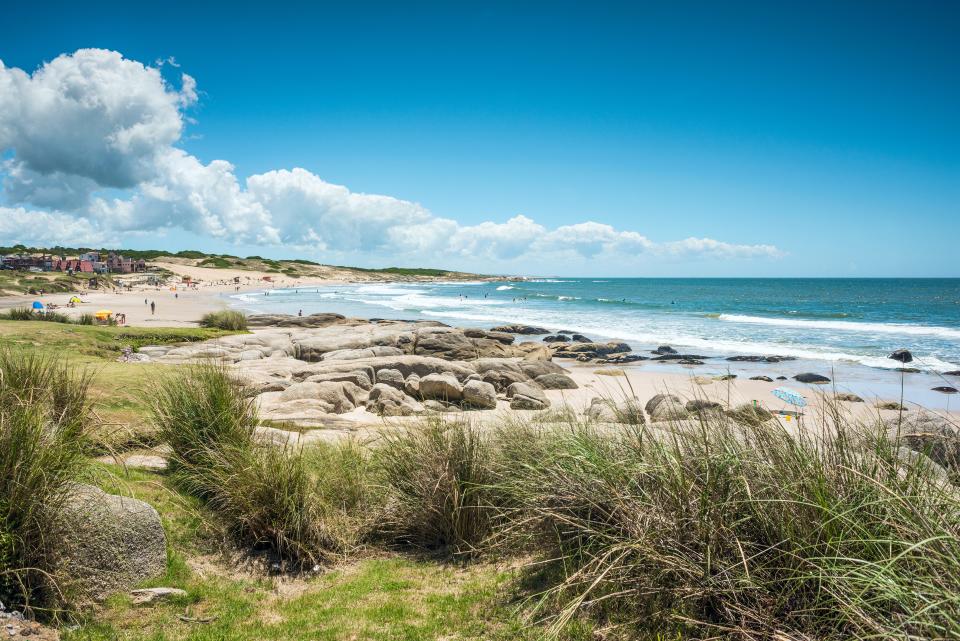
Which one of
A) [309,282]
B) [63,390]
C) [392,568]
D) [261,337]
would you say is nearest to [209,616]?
[392,568]

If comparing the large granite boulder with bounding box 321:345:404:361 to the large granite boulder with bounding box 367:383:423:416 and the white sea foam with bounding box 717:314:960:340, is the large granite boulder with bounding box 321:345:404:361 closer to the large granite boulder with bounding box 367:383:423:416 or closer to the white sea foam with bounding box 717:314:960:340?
the large granite boulder with bounding box 367:383:423:416

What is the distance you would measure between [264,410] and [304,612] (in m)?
7.91

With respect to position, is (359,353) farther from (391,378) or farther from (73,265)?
(73,265)

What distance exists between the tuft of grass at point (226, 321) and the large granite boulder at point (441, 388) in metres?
19.0

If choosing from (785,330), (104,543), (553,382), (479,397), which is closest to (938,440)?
(104,543)

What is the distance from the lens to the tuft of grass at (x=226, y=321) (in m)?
31.2

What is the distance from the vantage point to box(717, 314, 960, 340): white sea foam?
3847 cm

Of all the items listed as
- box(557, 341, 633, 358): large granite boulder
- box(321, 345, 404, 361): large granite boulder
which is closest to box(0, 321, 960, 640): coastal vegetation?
box(321, 345, 404, 361): large granite boulder

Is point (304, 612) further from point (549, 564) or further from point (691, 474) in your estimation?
point (691, 474)

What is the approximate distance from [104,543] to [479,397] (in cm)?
1215

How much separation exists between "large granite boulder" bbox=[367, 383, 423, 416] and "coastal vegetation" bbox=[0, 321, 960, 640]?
22.0ft

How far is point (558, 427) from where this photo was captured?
20.7 ft

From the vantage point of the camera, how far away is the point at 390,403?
15.0 m

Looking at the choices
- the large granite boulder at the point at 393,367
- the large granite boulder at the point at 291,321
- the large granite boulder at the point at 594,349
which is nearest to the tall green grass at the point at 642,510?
the large granite boulder at the point at 393,367
